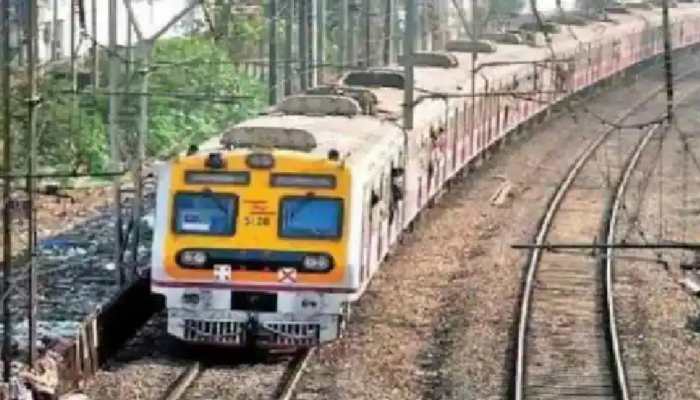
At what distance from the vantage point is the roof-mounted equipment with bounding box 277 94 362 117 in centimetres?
2095

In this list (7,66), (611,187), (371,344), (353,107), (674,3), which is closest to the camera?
(7,66)

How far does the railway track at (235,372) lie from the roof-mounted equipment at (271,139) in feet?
6.76

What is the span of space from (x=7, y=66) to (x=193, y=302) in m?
3.25

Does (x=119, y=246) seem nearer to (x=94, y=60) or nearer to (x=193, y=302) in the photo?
(x=193, y=302)

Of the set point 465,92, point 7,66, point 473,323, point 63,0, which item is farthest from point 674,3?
point 7,66

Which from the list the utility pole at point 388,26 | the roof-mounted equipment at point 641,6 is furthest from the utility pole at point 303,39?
the roof-mounted equipment at point 641,6

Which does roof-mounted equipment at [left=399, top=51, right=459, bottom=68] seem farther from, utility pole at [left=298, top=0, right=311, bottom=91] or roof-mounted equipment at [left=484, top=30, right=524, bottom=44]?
roof-mounted equipment at [left=484, top=30, right=524, bottom=44]

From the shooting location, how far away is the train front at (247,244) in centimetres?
1662

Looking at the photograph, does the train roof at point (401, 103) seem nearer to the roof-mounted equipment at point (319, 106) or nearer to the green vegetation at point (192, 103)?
the roof-mounted equipment at point (319, 106)

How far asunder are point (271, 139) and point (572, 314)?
4735 millimetres

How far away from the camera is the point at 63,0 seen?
163ft

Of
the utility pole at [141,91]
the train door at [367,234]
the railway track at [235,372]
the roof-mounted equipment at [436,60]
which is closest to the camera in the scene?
the railway track at [235,372]

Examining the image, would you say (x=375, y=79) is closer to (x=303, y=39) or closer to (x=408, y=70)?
(x=408, y=70)

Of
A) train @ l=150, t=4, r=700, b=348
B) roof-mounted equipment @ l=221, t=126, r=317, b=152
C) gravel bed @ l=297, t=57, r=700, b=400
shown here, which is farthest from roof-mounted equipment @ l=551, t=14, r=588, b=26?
roof-mounted equipment @ l=221, t=126, r=317, b=152
